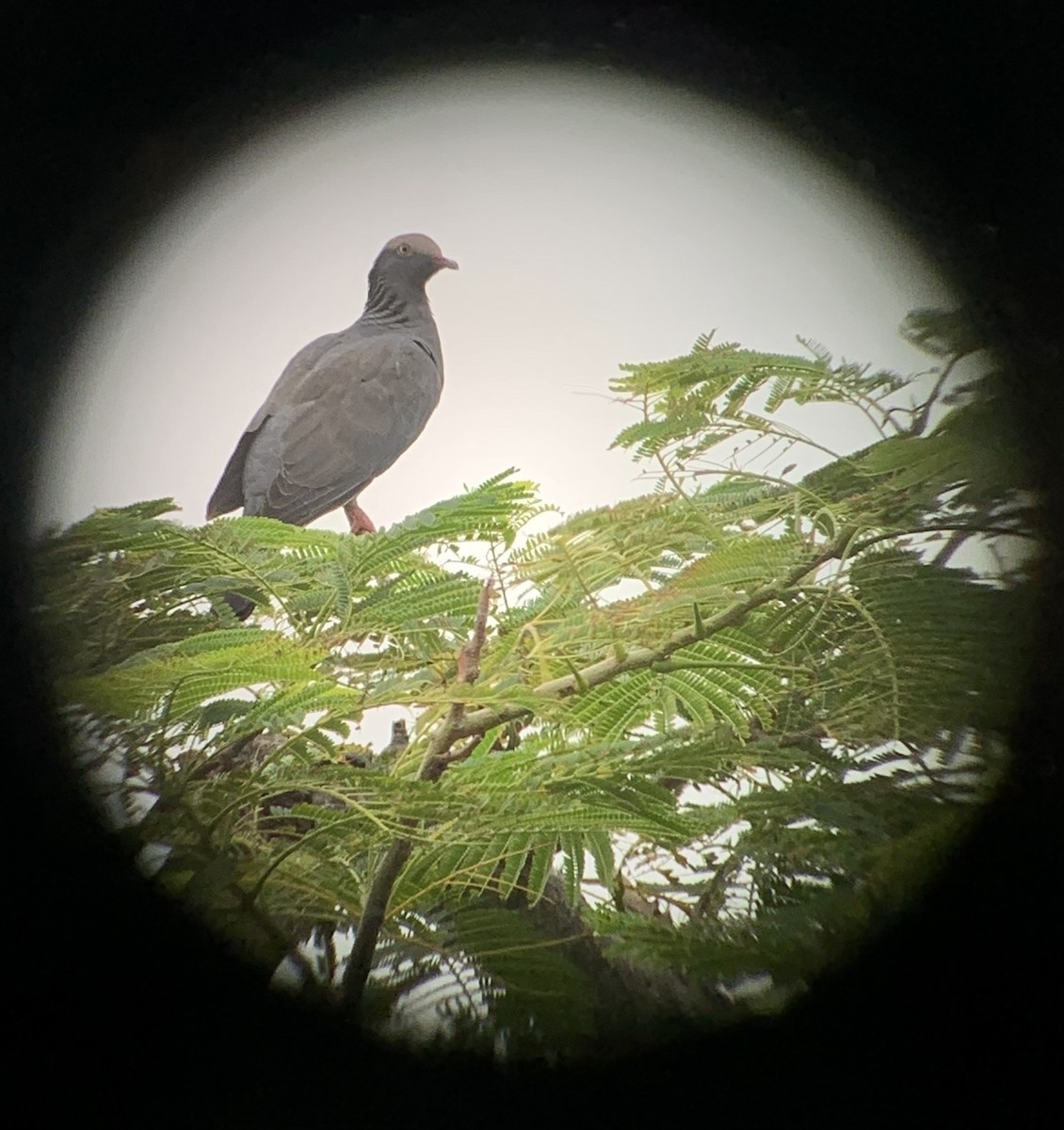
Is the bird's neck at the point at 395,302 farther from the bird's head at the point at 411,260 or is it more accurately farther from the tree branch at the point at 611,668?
the tree branch at the point at 611,668

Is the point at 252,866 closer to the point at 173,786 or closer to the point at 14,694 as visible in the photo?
the point at 173,786

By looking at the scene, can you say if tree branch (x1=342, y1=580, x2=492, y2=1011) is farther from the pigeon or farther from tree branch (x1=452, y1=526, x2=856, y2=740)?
the pigeon

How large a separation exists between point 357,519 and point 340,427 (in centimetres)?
10

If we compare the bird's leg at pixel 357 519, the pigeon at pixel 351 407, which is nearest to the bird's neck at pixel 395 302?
the pigeon at pixel 351 407

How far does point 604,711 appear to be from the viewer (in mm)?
833

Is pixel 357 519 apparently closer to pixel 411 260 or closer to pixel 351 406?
pixel 351 406

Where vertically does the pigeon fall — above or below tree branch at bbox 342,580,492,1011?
above

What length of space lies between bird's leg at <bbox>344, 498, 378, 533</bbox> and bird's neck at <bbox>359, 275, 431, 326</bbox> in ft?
0.55

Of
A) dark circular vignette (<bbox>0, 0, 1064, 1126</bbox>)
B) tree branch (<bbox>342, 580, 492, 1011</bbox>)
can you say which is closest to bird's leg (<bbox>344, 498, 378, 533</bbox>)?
tree branch (<bbox>342, 580, 492, 1011</bbox>)

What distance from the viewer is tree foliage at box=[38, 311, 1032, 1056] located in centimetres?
84

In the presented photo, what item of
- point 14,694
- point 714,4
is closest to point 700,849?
point 14,694

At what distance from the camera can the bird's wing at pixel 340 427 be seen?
3.27 ft

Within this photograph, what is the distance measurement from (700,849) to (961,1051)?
1.03ft

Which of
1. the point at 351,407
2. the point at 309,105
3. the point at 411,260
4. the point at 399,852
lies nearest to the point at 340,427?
the point at 351,407
